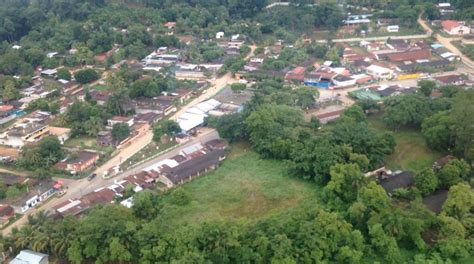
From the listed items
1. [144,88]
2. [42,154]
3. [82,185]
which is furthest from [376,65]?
[42,154]

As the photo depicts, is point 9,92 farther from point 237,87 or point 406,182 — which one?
point 406,182

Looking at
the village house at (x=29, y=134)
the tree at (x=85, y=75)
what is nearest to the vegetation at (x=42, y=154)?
the village house at (x=29, y=134)

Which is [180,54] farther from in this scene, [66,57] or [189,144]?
[189,144]

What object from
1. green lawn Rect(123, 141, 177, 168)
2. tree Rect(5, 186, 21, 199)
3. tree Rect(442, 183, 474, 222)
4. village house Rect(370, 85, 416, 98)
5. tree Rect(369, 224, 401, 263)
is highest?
tree Rect(442, 183, 474, 222)

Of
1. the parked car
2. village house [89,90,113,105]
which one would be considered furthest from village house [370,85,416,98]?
the parked car

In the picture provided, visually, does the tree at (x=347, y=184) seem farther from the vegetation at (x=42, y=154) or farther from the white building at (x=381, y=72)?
the white building at (x=381, y=72)

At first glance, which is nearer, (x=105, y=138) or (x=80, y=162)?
(x=80, y=162)

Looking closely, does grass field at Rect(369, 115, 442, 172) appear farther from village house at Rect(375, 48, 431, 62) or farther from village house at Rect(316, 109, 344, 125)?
village house at Rect(375, 48, 431, 62)
